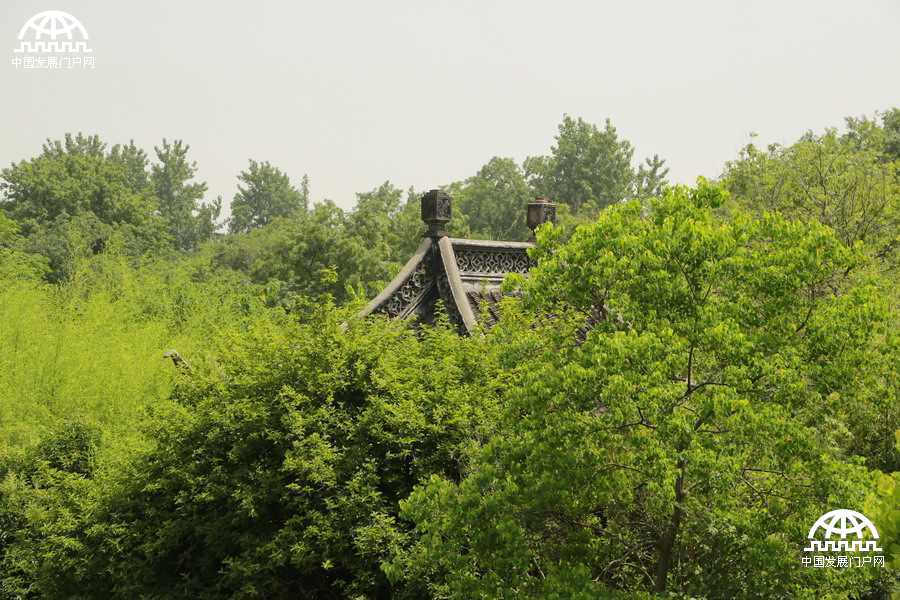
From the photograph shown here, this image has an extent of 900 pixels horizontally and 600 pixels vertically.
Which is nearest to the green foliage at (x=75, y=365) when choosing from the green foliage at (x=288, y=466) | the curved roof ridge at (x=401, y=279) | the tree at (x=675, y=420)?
the green foliage at (x=288, y=466)

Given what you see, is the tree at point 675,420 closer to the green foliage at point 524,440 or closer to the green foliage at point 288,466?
the green foliage at point 524,440

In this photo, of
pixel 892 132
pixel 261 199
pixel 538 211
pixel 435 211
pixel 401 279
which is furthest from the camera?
pixel 261 199

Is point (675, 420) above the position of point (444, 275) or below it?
below

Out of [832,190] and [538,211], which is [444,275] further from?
[832,190]

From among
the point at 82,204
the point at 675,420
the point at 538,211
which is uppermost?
the point at 82,204

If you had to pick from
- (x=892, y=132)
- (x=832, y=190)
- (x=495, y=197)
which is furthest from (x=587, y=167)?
(x=832, y=190)

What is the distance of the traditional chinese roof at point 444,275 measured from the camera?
458 inches

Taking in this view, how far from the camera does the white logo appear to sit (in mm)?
6453

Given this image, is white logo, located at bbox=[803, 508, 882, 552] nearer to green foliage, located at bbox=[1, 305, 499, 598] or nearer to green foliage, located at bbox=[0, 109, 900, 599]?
green foliage, located at bbox=[0, 109, 900, 599]

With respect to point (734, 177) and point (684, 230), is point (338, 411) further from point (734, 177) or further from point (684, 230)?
point (734, 177)

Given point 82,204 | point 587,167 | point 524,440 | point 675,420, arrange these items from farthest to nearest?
1. point 587,167
2. point 82,204
3. point 524,440
4. point 675,420

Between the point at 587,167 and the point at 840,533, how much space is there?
53499mm

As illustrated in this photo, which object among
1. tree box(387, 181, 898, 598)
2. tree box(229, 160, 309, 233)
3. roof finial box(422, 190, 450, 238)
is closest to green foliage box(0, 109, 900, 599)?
tree box(387, 181, 898, 598)

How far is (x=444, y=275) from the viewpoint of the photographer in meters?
11.9
